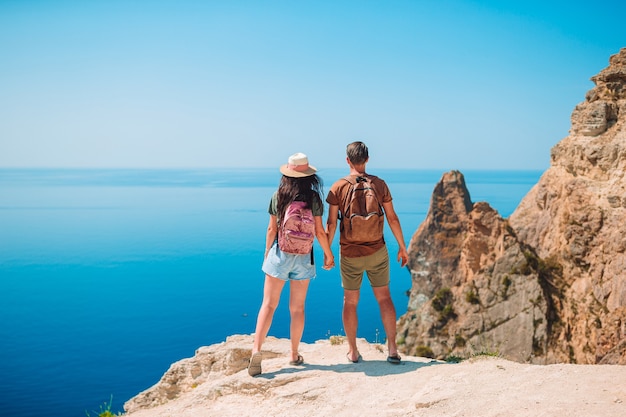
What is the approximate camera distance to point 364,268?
675 cm

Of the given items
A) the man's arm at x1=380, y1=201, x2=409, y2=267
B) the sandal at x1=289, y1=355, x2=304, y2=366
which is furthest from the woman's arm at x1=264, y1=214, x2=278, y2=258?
the sandal at x1=289, y1=355, x2=304, y2=366

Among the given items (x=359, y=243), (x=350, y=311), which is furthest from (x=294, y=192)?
(x=350, y=311)

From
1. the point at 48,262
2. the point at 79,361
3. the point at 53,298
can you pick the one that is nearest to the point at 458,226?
the point at 79,361

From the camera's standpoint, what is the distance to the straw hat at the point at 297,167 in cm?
645

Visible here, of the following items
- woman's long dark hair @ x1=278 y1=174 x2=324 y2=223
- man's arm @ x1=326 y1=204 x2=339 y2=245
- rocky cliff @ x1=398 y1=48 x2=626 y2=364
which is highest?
woman's long dark hair @ x1=278 y1=174 x2=324 y2=223

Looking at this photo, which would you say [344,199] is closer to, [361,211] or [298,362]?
[361,211]

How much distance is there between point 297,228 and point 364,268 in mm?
1158

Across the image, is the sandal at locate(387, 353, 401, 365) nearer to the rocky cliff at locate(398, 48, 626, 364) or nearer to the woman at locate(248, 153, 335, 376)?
the woman at locate(248, 153, 335, 376)

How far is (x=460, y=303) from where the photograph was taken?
129 ft

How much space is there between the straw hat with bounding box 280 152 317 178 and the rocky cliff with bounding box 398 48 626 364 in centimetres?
1956

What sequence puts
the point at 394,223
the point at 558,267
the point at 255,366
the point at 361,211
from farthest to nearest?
the point at 558,267, the point at 255,366, the point at 394,223, the point at 361,211

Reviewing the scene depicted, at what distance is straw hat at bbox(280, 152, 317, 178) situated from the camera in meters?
6.45

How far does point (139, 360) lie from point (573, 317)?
51303mm

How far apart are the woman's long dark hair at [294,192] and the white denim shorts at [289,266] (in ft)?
→ 1.82
